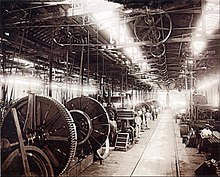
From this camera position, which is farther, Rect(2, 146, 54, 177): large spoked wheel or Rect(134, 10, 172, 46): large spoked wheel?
Rect(134, 10, 172, 46): large spoked wheel

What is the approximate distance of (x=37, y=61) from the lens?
9422 millimetres

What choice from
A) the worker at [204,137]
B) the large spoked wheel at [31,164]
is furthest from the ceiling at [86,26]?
the worker at [204,137]

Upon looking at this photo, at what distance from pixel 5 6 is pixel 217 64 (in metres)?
8.02

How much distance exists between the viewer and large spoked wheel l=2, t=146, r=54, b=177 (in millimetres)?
4121

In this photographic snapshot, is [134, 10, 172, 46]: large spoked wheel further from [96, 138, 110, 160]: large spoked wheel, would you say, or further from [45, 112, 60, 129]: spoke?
[96, 138, 110, 160]: large spoked wheel

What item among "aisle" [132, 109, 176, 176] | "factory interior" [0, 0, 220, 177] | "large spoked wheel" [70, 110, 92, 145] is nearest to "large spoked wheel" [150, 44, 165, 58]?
"factory interior" [0, 0, 220, 177]

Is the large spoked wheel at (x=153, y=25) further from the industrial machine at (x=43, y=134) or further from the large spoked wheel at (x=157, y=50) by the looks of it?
the industrial machine at (x=43, y=134)

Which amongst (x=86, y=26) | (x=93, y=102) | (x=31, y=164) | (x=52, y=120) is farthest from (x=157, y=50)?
(x=31, y=164)

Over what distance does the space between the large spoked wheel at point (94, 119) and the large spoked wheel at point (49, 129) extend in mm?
1711

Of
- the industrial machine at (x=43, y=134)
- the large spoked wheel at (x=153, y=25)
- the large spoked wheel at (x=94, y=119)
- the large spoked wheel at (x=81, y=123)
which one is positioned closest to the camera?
the industrial machine at (x=43, y=134)

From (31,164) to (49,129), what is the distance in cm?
75

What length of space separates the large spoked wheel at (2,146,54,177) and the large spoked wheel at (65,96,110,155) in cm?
229

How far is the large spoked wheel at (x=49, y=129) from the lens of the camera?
4.70 metres

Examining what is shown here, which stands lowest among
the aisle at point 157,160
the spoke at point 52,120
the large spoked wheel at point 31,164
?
the aisle at point 157,160
